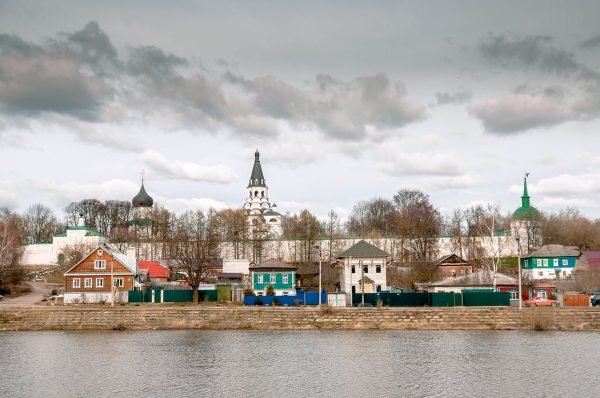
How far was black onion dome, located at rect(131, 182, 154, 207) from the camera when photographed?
16700cm

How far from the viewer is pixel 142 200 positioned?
16712 cm

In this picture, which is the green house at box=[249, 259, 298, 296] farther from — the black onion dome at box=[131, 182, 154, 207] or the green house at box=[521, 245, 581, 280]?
the black onion dome at box=[131, 182, 154, 207]

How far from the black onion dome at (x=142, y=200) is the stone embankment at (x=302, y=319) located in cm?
10949

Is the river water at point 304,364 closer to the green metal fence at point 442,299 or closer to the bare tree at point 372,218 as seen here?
the green metal fence at point 442,299

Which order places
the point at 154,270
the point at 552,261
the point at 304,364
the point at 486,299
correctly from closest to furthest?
the point at 304,364, the point at 486,299, the point at 154,270, the point at 552,261

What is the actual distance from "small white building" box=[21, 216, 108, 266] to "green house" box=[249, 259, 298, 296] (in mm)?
63667

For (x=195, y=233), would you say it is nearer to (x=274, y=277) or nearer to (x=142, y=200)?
(x=274, y=277)

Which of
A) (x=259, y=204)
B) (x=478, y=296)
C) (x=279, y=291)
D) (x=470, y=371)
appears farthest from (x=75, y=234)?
(x=470, y=371)

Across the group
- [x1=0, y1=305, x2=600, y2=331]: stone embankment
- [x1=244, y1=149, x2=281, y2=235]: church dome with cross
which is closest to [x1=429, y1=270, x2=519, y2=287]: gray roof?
[x1=0, y1=305, x2=600, y2=331]: stone embankment

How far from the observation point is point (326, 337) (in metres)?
48.9

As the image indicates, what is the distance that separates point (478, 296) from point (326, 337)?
1922 centimetres

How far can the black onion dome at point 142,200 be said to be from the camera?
167 m

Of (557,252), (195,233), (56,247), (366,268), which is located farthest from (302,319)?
(56,247)

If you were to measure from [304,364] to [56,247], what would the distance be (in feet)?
362
